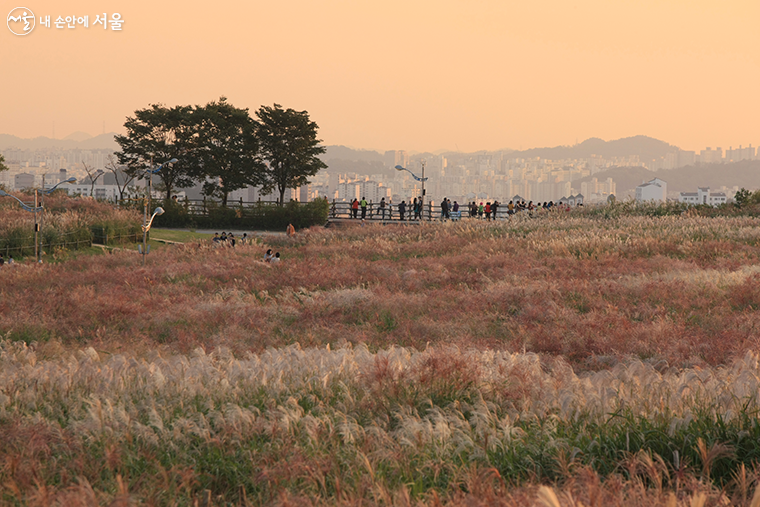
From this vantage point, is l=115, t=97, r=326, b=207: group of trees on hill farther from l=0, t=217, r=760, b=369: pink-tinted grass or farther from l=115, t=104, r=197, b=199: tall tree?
l=0, t=217, r=760, b=369: pink-tinted grass

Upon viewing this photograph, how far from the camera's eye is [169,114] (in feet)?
205

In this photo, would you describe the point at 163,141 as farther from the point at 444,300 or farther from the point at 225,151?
the point at 444,300

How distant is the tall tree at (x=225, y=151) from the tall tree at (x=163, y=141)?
1.11 m

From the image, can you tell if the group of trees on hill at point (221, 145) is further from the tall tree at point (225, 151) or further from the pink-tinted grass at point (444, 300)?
the pink-tinted grass at point (444, 300)

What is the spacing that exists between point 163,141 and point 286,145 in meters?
12.3

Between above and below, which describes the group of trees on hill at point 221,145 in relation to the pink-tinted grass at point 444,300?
above

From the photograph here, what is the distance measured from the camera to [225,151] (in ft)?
201

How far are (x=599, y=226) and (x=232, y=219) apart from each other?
31.3m

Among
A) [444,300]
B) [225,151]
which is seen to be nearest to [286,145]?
[225,151]

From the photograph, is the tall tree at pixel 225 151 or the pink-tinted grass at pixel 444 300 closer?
the pink-tinted grass at pixel 444 300

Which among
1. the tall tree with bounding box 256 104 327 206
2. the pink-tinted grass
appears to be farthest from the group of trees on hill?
the pink-tinted grass

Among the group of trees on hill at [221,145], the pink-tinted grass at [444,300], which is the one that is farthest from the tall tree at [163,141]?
the pink-tinted grass at [444,300]

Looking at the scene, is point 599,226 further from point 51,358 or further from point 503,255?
point 51,358

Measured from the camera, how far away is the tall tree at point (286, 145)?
62.8 meters
